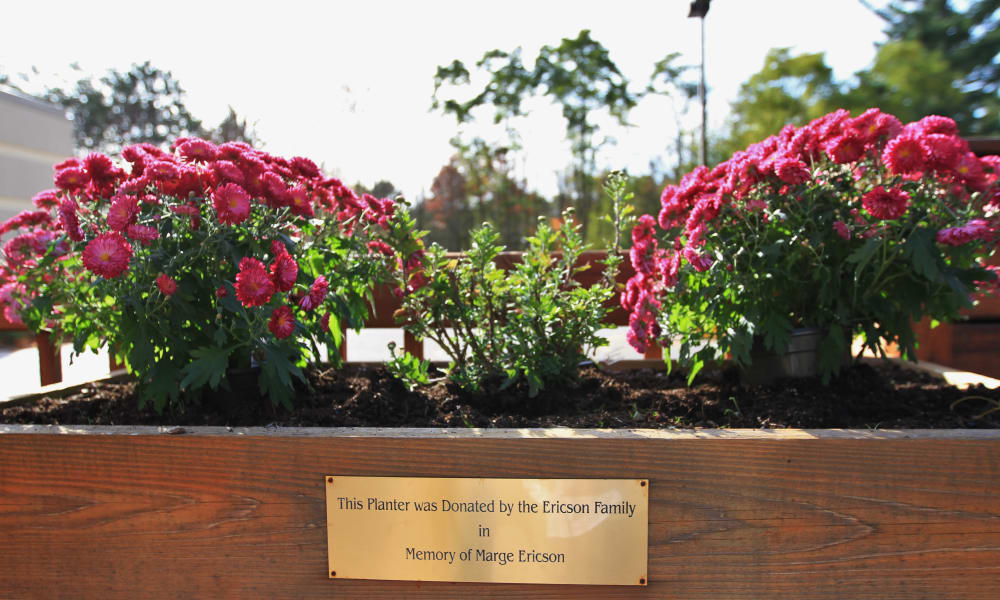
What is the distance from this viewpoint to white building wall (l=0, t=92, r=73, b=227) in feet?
36.8

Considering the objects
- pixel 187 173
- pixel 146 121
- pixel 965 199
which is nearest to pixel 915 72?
pixel 965 199

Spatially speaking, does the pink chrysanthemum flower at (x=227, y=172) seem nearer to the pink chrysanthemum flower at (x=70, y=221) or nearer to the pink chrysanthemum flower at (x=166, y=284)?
the pink chrysanthemum flower at (x=166, y=284)

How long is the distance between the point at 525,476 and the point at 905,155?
116cm

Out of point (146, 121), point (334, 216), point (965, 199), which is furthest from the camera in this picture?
point (146, 121)

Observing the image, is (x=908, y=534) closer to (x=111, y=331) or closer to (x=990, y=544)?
(x=990, y=544)

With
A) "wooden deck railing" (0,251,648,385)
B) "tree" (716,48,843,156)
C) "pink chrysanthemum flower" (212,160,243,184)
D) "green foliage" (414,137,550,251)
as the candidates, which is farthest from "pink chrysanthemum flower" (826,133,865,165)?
"tree" (716,48,843,156)

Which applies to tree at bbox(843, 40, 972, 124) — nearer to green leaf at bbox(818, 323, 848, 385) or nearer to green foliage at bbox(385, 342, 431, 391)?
green leaf at bbox(818, 323, 848, 385)

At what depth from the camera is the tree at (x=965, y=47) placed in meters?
18.0

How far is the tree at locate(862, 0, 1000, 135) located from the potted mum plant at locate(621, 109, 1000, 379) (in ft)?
66.3

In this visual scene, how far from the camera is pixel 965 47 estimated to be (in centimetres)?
1894

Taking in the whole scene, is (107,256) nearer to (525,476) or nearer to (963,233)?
(525,476)

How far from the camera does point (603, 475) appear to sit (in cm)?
128

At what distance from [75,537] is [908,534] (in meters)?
1.73

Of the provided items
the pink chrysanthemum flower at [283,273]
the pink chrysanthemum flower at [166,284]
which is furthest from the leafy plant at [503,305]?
the pink chrysanthemum flower at [166,284]
